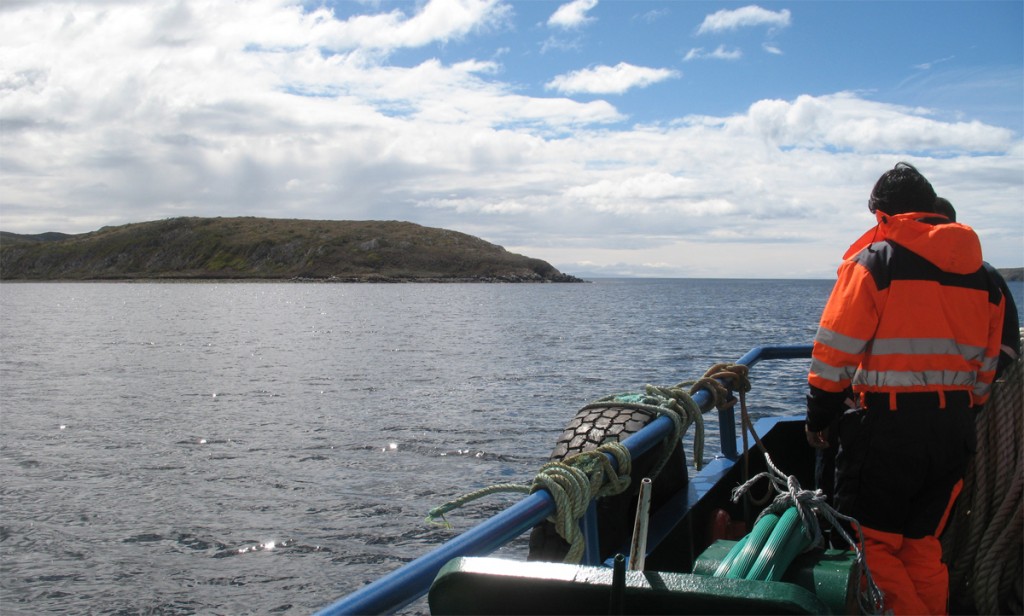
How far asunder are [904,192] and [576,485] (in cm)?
206

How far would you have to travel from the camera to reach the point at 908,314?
11.3 ft

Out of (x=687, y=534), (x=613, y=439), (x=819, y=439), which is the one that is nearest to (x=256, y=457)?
(x=687, y=534)

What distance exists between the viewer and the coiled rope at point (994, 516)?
388 cm

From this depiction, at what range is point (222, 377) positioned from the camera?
27.3m

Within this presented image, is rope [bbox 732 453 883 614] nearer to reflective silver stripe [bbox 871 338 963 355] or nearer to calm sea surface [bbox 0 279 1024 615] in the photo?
reflective silver stripe [bbox 871 338 963 355]

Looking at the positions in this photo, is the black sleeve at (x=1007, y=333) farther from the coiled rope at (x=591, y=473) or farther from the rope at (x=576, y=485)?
the rope at (x=576, y=485)

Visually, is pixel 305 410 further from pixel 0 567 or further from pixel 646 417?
pixel 646 417

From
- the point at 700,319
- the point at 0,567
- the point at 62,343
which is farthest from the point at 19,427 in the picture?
the point at 700,319

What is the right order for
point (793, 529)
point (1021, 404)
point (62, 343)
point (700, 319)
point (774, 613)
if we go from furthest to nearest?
1. point (700, 319)
2. point (62, 343)
3. point (1021, 404)
4. point (793, 529)
5. point (774, 613)

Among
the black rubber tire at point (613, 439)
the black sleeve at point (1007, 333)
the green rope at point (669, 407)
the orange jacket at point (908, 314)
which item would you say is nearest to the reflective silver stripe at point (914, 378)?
the orange jacket at point (908, 314)

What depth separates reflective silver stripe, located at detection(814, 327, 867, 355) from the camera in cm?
345

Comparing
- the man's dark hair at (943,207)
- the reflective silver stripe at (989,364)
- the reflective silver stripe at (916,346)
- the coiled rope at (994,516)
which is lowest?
the coiled rope at (994,516)

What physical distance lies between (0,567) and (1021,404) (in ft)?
34.3

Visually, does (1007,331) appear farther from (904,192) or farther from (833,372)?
(833,372)
